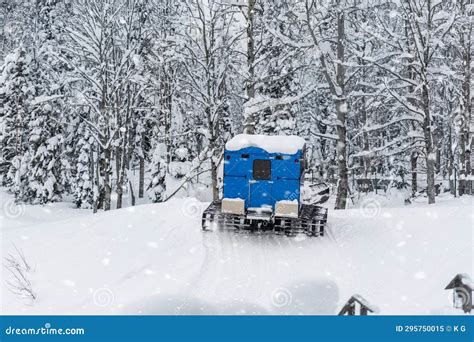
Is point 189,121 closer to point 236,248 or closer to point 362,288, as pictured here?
point 236,248

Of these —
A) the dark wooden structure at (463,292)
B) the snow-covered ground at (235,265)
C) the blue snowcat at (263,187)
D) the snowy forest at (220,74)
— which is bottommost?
the snow-covered ground at (235,265)

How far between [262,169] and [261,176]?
21 centimetres

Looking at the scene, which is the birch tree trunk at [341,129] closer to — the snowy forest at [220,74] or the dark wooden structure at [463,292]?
the snowy forest at [220,74]

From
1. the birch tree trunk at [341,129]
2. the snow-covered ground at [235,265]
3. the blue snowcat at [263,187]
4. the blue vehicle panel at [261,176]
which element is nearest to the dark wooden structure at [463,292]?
the snow-covered ground at [235,265]

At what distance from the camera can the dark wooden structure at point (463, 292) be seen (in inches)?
261

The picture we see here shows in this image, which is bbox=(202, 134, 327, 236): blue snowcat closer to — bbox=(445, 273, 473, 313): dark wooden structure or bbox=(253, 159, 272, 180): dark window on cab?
bbox=(253, 159, 272, 180): dark window on cab

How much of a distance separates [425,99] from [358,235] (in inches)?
273

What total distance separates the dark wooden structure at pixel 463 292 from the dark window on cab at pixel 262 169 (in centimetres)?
731

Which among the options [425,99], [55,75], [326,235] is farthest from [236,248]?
[55,75]

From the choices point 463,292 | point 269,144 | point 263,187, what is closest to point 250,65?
point 269,144

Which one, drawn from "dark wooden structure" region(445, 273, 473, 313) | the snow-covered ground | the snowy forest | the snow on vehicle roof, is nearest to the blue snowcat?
the snow on vehicle roof

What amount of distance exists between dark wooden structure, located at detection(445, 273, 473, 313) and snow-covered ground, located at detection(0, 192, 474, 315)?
10.0 inches

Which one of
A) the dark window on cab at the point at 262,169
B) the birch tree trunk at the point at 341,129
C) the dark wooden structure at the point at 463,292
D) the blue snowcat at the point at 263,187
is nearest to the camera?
the dark wooden structure at the point at 463,292

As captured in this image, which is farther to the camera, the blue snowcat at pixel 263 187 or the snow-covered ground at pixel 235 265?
the blue snowcat at pixel 263 187
